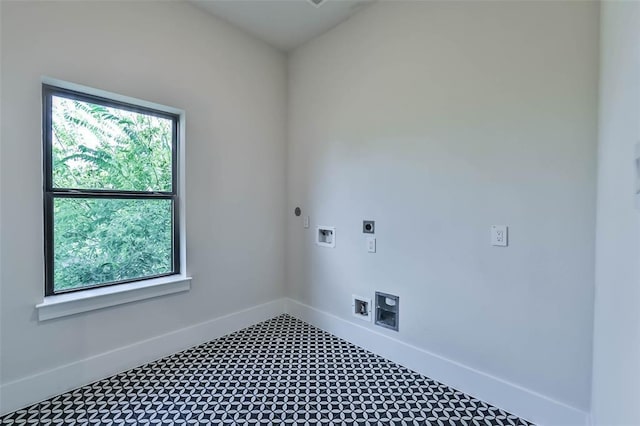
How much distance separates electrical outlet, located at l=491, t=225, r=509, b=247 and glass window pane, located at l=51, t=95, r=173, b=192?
2434 mm

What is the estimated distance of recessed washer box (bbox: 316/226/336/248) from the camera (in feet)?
9.17

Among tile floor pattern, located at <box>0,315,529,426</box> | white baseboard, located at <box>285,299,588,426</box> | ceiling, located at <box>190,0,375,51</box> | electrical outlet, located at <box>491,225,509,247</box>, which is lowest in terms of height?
tile floor pattern, located at <box>0,315,529,426</box>

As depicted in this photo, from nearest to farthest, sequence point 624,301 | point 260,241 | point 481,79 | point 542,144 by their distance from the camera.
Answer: point 624,301
point 542,144
point 481,79
point 260,241

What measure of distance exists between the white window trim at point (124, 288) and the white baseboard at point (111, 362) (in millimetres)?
349

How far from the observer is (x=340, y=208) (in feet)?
8.92

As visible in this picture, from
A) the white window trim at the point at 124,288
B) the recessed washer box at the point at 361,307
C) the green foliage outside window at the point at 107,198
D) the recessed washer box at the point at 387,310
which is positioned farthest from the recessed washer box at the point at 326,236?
the green foliage outside window at the point at 107,198

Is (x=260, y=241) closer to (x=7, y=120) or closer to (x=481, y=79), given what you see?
(x=7, y=120)

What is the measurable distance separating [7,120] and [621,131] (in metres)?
2.88

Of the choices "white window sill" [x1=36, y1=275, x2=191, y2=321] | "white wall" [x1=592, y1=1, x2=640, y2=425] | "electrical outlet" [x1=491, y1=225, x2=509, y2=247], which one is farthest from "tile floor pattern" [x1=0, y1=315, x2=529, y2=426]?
"electrical outlet" [x1=491, y1=225, x2=509, y2=247]

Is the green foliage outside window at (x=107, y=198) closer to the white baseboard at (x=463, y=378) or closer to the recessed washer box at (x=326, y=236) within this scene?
the recessed washer box at (x=326, y=236)

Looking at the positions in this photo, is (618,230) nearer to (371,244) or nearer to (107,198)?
(371,244)

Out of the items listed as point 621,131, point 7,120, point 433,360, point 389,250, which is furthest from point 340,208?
point 7,120

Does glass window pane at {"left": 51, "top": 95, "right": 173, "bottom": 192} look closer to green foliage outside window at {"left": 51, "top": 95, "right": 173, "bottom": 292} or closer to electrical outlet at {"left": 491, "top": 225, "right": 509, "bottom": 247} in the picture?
green foliage outside window at {"left": 51, "top": 95, "right": 173, "bottom": 292}

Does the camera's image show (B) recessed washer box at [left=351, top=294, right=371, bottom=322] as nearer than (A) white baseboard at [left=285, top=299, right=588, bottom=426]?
No
